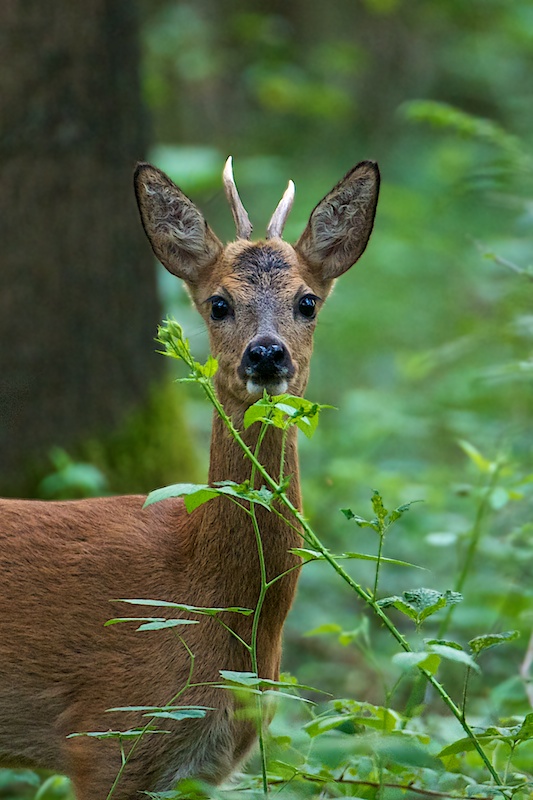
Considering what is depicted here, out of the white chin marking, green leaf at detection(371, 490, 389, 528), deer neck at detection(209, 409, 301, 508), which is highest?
the white chin marking

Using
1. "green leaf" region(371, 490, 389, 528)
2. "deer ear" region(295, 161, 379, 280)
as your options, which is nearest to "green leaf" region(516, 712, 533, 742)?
"green leaf" region(371, 490, 389, 528)

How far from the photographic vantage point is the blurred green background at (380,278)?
607cm

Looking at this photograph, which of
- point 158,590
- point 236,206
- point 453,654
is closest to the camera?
point 453,654

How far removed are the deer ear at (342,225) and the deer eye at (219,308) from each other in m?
0.43

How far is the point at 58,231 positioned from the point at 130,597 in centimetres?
288

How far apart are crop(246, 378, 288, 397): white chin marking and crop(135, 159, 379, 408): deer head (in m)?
0.03

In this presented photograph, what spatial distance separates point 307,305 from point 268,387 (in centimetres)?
57

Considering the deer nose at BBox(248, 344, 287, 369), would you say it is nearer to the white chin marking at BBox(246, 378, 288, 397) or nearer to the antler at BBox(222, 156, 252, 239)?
the white chin marking at BBox(246, 378, 288, 397)

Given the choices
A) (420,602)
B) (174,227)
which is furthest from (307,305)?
(420,602)

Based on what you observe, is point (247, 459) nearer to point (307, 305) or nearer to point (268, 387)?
point (268, 387)

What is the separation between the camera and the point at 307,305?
14.0 feet

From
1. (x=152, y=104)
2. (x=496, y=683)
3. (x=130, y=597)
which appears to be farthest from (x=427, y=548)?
(x=152, y=104)

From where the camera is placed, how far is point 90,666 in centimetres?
390

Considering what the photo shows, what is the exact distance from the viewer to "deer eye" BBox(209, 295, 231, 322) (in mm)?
4246
